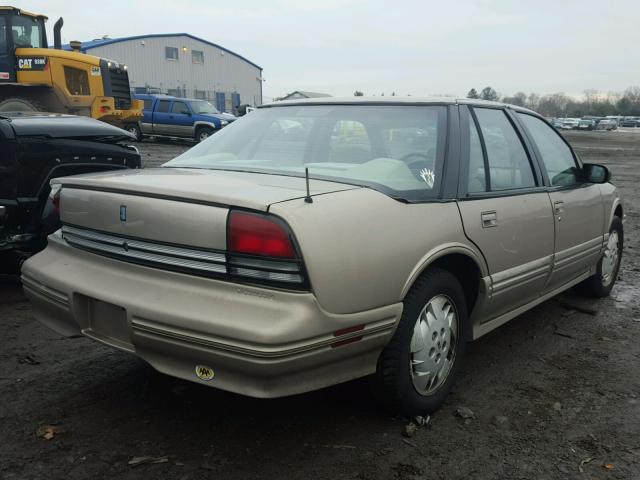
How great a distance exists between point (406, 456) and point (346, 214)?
3.60ft

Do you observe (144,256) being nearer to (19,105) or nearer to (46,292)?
(46,292)

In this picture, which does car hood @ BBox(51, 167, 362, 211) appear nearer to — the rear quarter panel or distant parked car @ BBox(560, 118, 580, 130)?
the rear quarter panel

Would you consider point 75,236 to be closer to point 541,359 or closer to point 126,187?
point 126,187

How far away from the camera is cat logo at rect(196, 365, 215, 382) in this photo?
7.77 ft

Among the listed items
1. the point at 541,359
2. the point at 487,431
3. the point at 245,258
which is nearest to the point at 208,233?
the point at 245,258

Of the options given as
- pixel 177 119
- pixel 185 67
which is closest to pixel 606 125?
pixel 185 67

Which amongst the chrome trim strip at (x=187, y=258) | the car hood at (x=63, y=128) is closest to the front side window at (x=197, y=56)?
the car hood at (x=63, y=128)

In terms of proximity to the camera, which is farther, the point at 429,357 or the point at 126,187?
the point at 429,357

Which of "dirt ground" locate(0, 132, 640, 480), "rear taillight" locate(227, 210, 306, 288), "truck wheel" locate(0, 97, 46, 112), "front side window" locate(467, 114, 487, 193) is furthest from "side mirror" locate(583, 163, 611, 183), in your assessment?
"truck wheel" locate(0, 97, 46, 112)

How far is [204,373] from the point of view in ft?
7.82

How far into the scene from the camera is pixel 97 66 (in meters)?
14.8

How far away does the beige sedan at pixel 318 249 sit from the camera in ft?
7.64

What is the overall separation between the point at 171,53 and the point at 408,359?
161 feet

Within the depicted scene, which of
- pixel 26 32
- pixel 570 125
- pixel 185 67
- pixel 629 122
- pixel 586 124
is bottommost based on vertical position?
pixel 629 122
